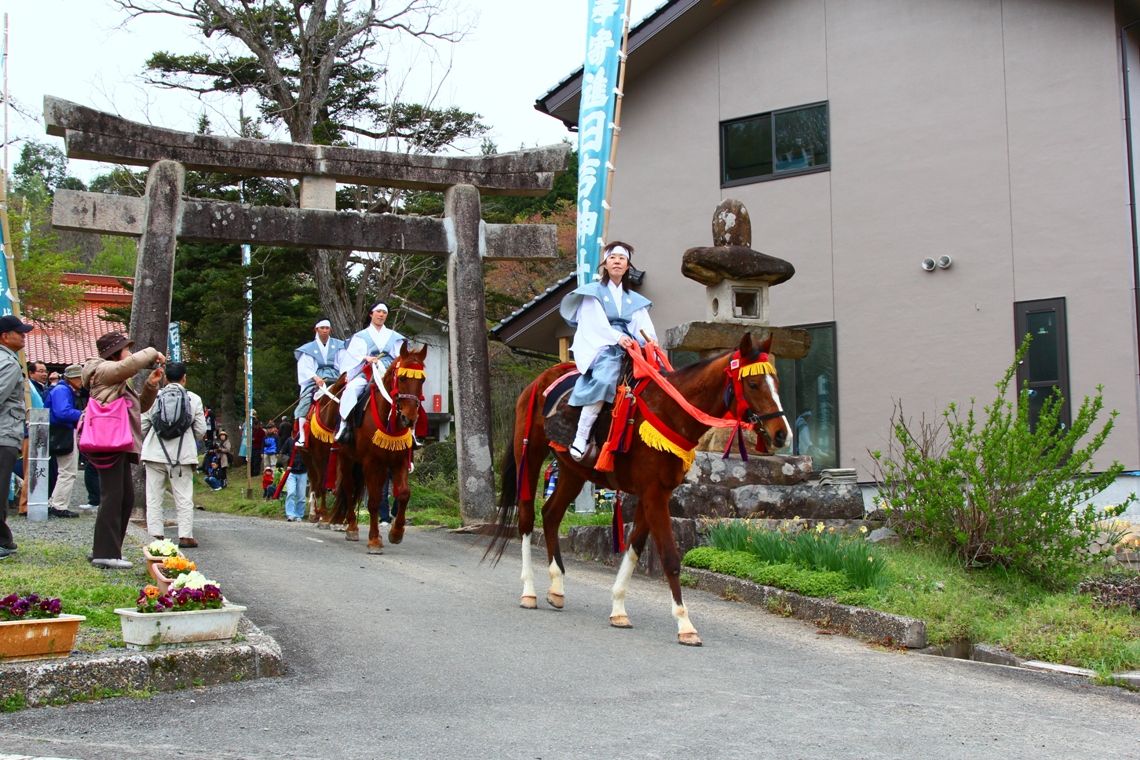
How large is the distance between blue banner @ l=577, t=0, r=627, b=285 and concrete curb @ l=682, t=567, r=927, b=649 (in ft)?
14.5

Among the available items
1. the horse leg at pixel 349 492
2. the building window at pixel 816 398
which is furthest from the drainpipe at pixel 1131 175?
the horse leg at pixel 349 492

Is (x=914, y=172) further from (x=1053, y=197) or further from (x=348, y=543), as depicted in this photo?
(x=348, y=543)

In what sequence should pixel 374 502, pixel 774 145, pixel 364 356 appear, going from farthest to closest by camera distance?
pixel 774 145, pixel 364 356, pixel 374 502

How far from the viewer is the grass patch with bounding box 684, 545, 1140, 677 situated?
7781 mm

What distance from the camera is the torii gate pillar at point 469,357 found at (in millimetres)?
15859

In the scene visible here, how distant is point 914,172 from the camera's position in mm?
16016

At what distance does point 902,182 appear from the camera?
1609 cm

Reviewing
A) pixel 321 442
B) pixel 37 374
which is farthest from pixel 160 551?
pixel 37 374

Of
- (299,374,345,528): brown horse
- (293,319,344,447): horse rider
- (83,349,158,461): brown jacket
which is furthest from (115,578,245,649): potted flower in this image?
(293,319,344,447): horse rider

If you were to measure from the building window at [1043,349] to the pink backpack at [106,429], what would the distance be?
434 inches

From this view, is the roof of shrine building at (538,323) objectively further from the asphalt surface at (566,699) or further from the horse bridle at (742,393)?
the horse bridle at (742,393)

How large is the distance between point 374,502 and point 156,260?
15.8 feet

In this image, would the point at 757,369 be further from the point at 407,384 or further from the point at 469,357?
the point at 469,357

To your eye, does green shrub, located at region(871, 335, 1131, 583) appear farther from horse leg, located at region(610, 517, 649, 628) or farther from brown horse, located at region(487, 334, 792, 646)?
horse leg, located at region(610, 517, 649, 628)
